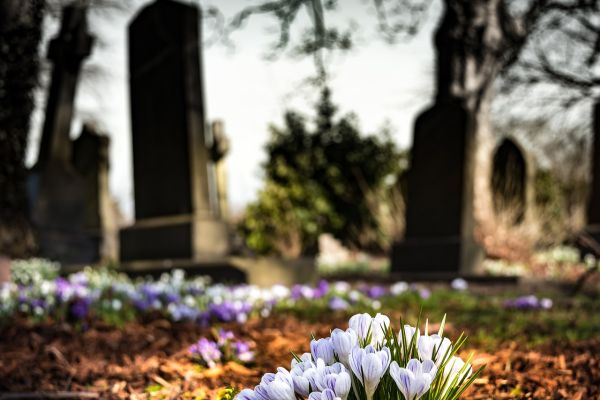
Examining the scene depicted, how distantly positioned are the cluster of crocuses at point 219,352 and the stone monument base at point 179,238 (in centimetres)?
532

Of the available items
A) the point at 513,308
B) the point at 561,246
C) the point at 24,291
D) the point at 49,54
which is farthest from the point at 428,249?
the point at 561,246

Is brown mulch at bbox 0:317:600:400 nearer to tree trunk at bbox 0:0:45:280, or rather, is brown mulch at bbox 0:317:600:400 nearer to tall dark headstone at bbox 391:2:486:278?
tall dark headstone at bbox 391:2:486:278

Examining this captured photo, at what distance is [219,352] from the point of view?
317 centimetres

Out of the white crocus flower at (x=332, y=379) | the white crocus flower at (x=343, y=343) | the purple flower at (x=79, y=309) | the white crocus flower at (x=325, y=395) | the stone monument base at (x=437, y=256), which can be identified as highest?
the white crocus flower at (x=343, y=343)

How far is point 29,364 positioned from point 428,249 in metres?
8.61

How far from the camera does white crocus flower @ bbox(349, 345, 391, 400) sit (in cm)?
161

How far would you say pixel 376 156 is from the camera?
19312 mm

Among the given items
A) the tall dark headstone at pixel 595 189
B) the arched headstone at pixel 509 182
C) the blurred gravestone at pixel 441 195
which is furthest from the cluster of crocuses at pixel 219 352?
the arched headstone at pixel 509 182

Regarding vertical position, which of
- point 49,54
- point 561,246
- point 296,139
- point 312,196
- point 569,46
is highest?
point 569,46

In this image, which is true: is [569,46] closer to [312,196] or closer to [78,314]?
[312,196]

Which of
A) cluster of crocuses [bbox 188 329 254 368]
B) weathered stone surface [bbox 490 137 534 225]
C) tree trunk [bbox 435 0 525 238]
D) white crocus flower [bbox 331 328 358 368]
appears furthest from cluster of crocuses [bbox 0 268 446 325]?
weathered stone surface [bbox 490 137 534 225]

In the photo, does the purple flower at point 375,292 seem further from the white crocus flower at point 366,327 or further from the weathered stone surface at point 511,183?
the weathered stone surface at point 511,183

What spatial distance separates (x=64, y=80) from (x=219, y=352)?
10865 mm

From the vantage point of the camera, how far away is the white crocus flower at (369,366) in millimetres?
1609
